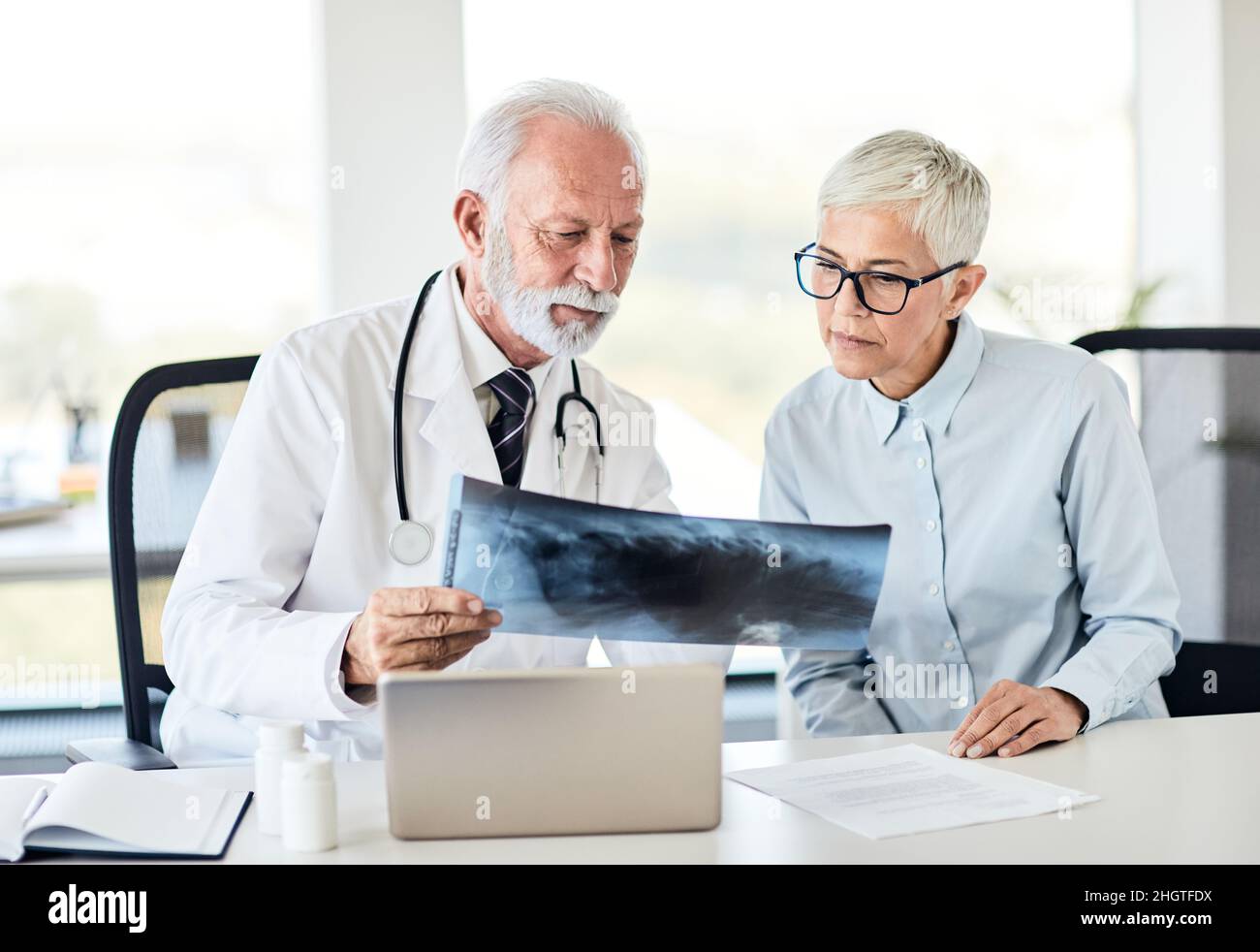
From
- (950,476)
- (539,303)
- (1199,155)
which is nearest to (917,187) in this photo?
(950,476)

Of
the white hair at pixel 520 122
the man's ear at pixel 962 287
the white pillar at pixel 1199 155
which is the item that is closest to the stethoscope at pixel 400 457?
the white hair at pixel 520 122

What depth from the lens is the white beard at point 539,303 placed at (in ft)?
A: 5.29

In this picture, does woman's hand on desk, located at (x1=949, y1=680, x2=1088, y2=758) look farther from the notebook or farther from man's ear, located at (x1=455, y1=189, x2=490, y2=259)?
man's ear, located at (x1=455, y1=189, x2=490, y2=259)

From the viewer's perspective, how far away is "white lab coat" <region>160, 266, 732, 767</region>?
1.48 m

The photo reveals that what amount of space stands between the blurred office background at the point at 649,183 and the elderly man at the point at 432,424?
5.09ft

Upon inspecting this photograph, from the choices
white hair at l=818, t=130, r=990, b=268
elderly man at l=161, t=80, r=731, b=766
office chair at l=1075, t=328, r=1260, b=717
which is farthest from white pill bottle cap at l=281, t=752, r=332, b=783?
office chair at l=1075, t=328, r=1260, b=717

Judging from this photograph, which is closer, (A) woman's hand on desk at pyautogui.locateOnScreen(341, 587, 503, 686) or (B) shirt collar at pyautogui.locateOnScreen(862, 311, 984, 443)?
(A) woman's hand on desk at pyautogui.locateOnScreen(341, 587, 503, 686)

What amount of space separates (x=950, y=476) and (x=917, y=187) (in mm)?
387

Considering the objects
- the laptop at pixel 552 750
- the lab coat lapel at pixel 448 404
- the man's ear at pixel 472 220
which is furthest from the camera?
the man's ear at pixel 472 220

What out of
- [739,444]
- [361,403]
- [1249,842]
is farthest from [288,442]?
[739,444]

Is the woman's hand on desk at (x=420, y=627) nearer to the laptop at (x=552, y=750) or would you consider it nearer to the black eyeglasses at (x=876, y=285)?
the laptop at (x=552, y=750)

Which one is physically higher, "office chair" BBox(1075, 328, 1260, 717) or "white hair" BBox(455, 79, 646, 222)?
"white hair" BBox(455, 79, 646, 222)

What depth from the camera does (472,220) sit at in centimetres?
168

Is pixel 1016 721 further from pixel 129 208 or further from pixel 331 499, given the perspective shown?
pixel 129 208
